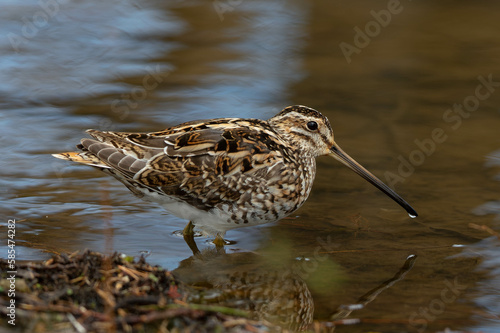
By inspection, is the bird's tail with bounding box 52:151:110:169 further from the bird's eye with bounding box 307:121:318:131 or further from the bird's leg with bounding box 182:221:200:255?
the bird's eye with bounding box 307:121:318:131

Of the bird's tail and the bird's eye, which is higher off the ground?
the bird's eye

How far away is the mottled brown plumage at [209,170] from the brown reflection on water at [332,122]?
52 centimetres

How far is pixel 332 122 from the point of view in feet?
35.6

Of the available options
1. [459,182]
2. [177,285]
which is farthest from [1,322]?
[459,182]

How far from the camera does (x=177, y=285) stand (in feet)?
19.5

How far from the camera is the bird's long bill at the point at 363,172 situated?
26.8ft

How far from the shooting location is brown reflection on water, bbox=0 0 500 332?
289 inches

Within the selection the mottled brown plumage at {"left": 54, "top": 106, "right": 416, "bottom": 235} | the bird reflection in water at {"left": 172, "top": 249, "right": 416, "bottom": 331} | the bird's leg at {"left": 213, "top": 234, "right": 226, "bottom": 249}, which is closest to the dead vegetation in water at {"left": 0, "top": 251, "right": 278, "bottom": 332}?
the bird reflection in water at {"left": 172, "top": 249, "right": 416, "bottom": 331}

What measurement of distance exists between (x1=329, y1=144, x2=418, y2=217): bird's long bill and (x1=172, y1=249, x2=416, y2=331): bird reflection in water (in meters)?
0.87

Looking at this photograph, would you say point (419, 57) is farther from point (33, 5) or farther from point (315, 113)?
point (33, 5)

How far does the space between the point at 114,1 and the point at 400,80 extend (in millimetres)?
6221

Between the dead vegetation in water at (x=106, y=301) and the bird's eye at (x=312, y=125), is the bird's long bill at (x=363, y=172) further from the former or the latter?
the dead vegetation in water at (x=106, y=301)

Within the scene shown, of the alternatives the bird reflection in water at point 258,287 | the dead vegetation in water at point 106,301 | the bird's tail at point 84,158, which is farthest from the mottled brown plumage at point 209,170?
the dead vegetation in water at point 106,301

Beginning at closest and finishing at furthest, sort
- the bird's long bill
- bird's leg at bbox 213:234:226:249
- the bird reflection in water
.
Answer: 1. the bird reflection in water
2. bird's leg at bbox 213:234:226:249
3. the bird's long bill
